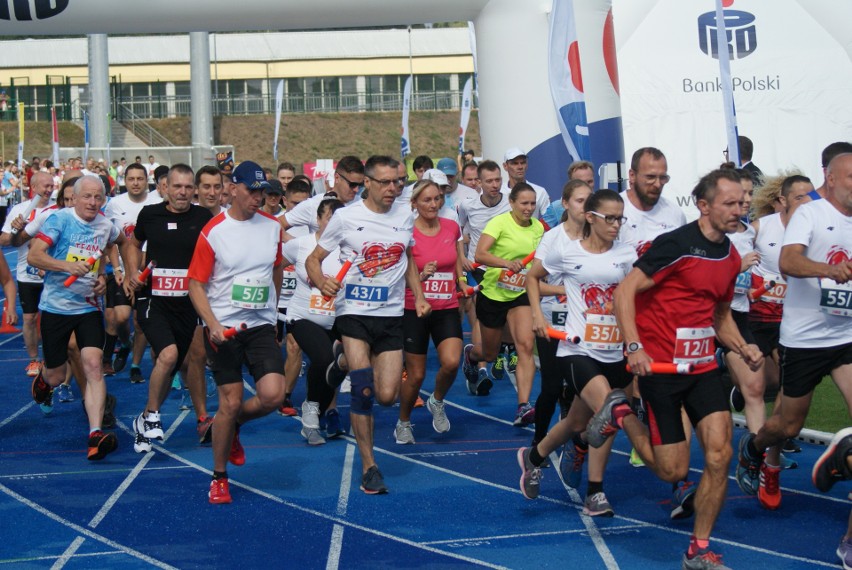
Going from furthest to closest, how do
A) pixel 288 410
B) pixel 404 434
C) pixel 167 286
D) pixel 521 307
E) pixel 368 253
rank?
1. pixel 288 410
2. pixel 521 307
3. pixel 404 434
4. pixel 167 286
5. pixel 368 253

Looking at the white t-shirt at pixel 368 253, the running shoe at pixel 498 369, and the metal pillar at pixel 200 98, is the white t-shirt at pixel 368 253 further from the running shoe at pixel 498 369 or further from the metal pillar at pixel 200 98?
the metal pillar at pixel 200 98

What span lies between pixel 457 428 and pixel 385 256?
240 cm

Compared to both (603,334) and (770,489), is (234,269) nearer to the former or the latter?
(603,334)

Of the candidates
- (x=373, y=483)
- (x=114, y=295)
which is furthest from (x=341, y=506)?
(x=114, y=295)

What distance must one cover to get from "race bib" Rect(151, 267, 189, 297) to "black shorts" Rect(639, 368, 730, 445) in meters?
4.03

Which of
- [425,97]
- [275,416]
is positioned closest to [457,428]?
[275,416]

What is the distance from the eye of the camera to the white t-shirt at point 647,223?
723 cm

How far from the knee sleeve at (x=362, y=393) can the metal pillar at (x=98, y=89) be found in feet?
138

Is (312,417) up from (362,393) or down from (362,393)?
down

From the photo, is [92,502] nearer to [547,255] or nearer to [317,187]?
[547,255]

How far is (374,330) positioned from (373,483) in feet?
3.32

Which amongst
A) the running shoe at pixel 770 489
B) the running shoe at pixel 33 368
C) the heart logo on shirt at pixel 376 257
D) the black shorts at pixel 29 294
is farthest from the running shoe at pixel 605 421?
the running shoe at pixel 33 368

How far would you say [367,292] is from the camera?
7.71m

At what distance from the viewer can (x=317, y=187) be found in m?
29.3
